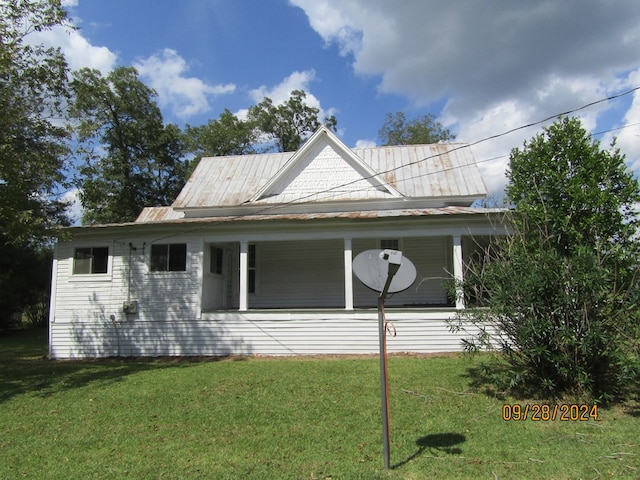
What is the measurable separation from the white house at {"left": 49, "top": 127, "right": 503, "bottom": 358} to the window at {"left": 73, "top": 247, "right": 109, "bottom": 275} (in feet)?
0.10

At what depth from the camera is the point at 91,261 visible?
44.8 feet

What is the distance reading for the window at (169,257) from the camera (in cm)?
1334

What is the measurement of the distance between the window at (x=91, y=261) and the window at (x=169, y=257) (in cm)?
145

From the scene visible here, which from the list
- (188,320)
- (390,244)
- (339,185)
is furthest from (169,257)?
(390,244)

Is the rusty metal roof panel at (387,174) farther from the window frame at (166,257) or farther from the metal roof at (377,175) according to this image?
the window frame at (166,257)

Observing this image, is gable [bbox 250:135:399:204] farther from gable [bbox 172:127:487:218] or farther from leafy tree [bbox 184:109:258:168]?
leafy tree [bbox 184:109:258:168]

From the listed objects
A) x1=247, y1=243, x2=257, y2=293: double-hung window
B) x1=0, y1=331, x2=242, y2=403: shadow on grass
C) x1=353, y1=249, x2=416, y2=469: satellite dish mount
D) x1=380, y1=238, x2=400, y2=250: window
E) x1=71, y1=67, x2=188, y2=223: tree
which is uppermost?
x1=71, y1=67, x2=188, y2=223: tree

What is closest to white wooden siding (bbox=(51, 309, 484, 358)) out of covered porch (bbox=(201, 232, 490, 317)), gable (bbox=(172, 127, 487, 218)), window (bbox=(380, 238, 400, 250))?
covered porch (bbox=(201, 232, 490, 317))

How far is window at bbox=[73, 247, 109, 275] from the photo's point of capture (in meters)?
13.6

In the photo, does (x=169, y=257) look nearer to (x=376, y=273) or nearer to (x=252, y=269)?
(x=252, y=269)

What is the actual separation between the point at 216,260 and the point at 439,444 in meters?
10.6

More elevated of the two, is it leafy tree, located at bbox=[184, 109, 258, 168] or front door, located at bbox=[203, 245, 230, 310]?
leafy tree, located at bbox=[184, 109, 258, 168]

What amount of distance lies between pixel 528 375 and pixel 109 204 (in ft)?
91.5
